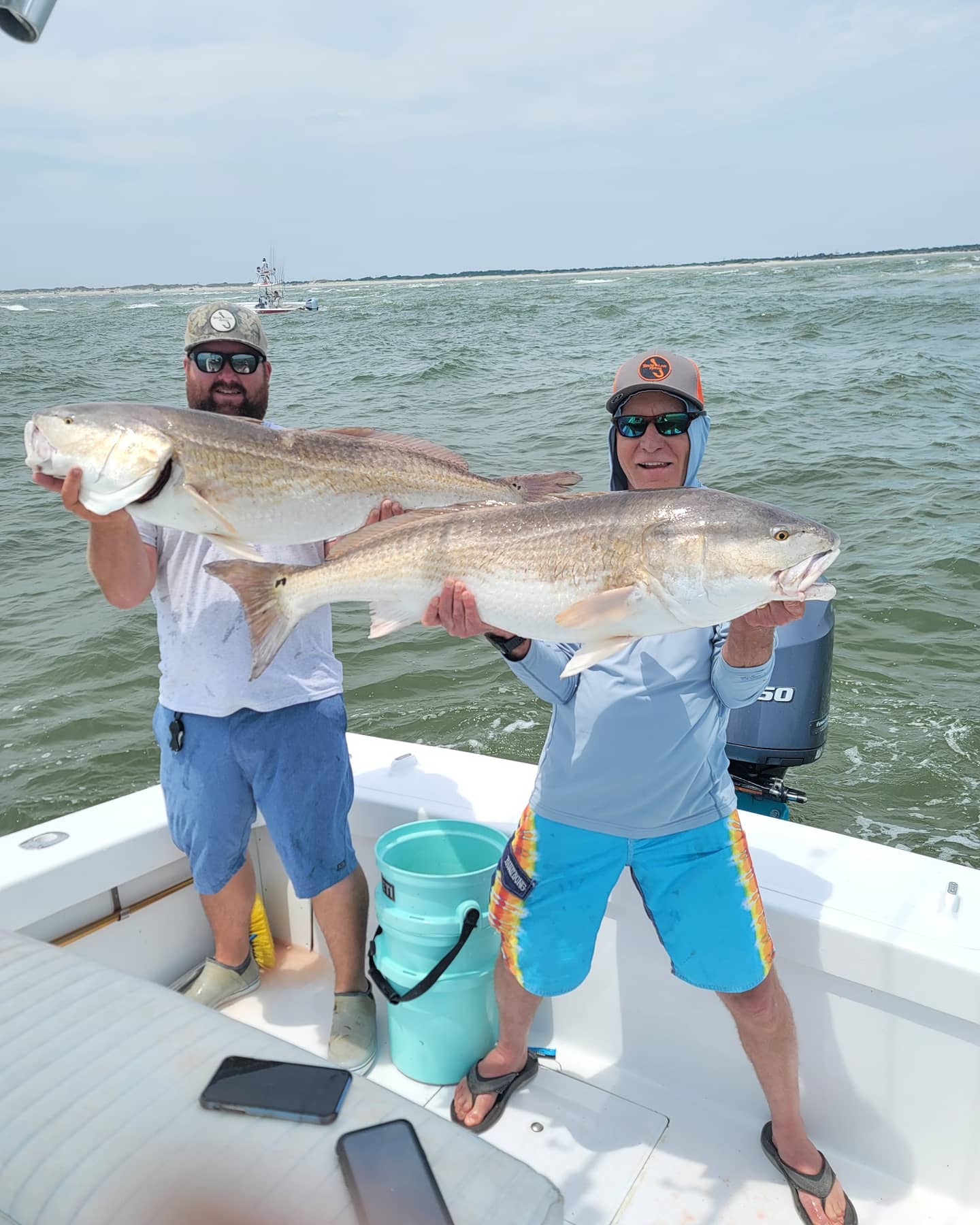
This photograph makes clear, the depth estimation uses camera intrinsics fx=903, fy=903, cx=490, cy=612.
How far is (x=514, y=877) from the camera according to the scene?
2.87 metres

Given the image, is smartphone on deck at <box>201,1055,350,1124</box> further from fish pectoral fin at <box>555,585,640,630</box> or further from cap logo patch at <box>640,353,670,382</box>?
cap logo patch at <box>640,353,670,382</box>

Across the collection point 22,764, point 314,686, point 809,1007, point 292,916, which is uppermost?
point 314,686

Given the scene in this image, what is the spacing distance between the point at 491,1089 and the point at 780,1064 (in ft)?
3.37

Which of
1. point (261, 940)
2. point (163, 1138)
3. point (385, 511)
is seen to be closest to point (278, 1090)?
point (163, 1138)

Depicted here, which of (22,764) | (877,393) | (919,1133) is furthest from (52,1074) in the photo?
(877,393)

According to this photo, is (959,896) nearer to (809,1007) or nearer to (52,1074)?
(809,1007)

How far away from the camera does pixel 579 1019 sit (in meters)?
3.48

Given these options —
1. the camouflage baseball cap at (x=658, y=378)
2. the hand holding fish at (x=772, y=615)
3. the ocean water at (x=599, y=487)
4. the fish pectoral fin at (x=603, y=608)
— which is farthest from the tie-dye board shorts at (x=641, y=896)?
the ocean water at (x=599, y=487)

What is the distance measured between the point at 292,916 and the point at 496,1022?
1.20m

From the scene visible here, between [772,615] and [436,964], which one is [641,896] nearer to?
[436,964]

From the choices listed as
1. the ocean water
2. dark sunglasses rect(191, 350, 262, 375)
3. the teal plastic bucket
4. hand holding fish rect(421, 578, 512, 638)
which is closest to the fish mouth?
hand holding fish rect(421, 578, 512, 638)

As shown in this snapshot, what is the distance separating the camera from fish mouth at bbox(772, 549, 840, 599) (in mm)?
2180

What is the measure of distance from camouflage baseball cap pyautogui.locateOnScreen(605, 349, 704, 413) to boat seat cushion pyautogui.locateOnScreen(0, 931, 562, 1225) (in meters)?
2.04

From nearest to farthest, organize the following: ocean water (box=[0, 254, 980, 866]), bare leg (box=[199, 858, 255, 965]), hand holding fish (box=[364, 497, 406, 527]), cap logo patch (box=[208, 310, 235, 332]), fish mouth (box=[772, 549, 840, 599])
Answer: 1. fish mouth (box=[772, 549, 840, 599])
2. hand holding fish (box=[364, 497, 406, 527])
3. cap logo patch (box=[208, 310, 235, 332])
4. bare leg (box=[199, 858, 255, 965])
5. ocean water (box=[0, 254, 980, 866])
